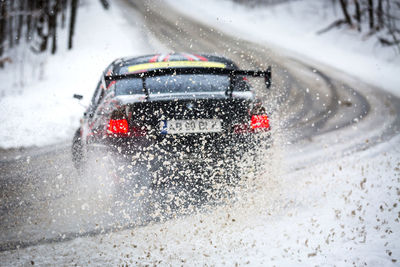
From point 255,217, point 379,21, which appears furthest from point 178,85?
point 379,21

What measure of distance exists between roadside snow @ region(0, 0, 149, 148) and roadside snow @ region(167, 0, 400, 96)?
573cm

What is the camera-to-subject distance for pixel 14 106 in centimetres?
873

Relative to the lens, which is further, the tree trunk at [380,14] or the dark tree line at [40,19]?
the tree trunk at [380,14]

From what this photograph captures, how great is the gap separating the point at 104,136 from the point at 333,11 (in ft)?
72.4

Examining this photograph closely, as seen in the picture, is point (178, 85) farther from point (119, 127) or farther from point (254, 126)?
point (254, 126)

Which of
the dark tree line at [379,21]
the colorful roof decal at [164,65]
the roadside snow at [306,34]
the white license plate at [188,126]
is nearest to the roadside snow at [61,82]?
the colorful roof decal at [164,65]

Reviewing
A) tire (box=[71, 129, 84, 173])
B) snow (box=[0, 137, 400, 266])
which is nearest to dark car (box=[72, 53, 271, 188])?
snow (box=[0, 137, 400, 266])

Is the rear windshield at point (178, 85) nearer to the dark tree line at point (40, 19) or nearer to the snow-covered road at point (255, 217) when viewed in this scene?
the snow-covered road at point (255, 217)

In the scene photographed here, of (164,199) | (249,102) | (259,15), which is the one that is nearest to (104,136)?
(164,199)

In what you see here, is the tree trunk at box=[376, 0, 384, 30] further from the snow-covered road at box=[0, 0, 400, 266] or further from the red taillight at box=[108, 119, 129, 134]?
the red taillight at box=[108, 119, 129, 134]

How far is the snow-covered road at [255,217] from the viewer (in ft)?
9.96

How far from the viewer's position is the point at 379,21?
1695 centimetres

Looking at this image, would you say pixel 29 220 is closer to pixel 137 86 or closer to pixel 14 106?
pixel 137 86

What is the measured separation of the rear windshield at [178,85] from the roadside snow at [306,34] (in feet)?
23.9
